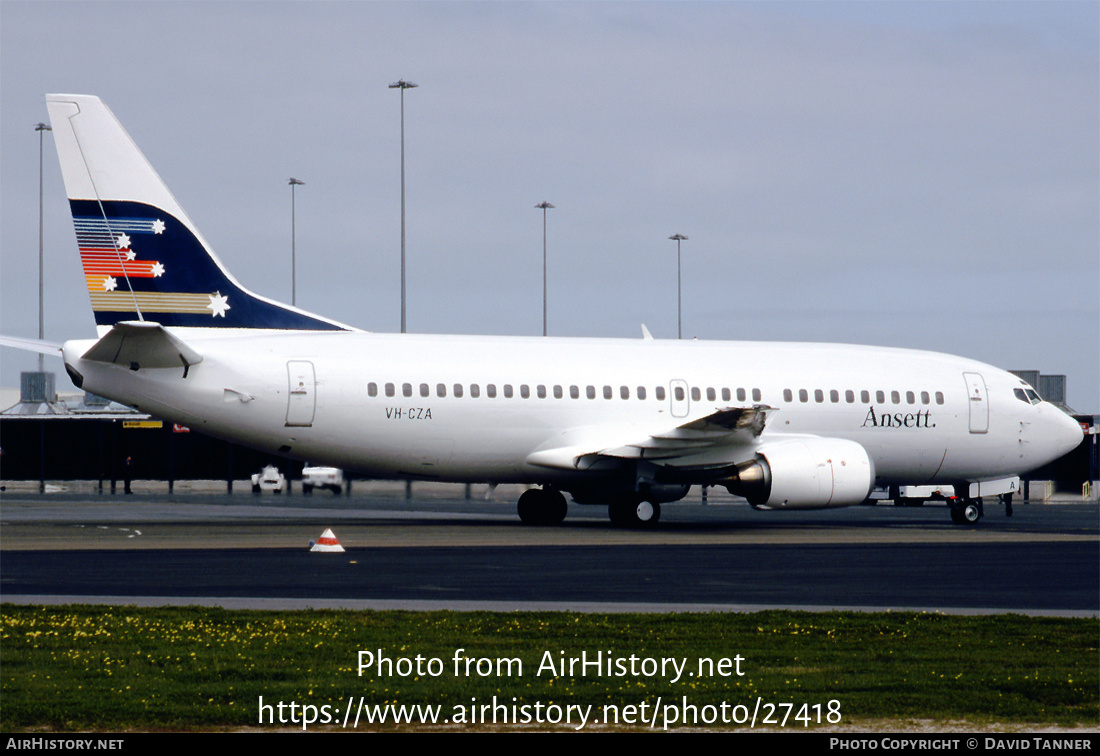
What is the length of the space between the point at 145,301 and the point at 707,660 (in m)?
20.0

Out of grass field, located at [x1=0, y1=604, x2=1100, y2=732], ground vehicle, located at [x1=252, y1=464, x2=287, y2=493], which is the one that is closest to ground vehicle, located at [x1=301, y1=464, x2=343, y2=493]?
ground vehicle, located at [x1=252, y1=464, x2=287, y2=493]

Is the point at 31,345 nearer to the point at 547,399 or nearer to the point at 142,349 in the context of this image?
the point at 142,349

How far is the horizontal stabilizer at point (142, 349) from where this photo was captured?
974 inches

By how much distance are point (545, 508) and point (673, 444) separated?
4.16 meters

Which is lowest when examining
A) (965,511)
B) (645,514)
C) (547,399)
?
(965,511)

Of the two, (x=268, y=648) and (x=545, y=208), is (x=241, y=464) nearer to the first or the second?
(x=545, y=208)

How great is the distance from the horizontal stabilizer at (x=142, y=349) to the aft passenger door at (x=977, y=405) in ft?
59.3

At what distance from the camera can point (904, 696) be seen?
916 centimetres

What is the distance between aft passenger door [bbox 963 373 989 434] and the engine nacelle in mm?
5292

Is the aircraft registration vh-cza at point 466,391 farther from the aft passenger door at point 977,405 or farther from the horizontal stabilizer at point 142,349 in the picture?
the aft passenger door at point 977,405

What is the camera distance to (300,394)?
27266mm

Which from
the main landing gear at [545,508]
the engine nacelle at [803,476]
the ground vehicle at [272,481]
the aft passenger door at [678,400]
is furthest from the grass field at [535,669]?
the ground vehicle at [272,481]

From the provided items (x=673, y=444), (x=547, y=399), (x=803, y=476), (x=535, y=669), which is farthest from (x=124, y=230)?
(x=535, y=669)

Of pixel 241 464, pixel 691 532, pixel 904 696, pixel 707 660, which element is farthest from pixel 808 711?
pixel 241 464
